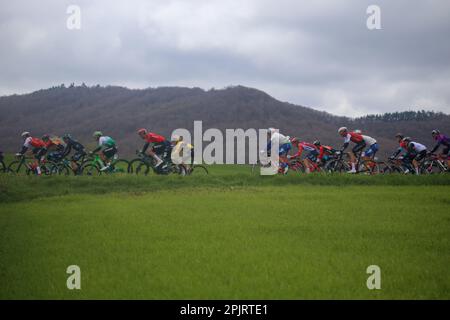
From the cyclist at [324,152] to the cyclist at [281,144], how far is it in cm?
158

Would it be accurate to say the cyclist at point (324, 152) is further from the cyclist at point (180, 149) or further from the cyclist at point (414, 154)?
the cyclist at point (180, 149)

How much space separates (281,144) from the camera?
18969 mm

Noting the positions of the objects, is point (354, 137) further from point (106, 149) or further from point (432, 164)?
point (106, 149)

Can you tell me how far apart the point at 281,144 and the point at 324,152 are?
93.7 inches

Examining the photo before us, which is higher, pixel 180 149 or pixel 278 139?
pixel 278 139

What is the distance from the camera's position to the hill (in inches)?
2980

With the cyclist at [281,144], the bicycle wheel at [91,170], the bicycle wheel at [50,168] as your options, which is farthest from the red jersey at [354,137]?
the bicycle wheel at [50,168]

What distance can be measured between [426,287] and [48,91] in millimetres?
120263

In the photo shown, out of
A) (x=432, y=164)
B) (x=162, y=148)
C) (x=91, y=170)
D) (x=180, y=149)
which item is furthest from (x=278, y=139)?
(x=91, y=170)

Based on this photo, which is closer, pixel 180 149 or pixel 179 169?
pixel 180 149

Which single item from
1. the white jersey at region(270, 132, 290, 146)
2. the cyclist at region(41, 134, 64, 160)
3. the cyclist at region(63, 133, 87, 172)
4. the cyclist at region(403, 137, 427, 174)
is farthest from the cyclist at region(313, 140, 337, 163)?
the cyclist at region(41, 134, 64, 160)

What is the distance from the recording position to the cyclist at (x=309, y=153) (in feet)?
65.1
